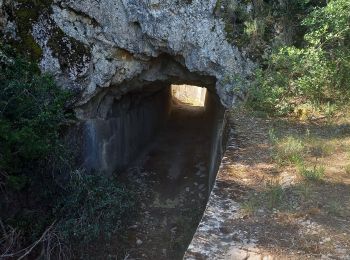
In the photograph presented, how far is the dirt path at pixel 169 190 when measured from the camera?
22.6 ft

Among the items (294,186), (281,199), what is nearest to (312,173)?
(294,186)

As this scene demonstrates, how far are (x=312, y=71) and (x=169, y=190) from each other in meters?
4.09

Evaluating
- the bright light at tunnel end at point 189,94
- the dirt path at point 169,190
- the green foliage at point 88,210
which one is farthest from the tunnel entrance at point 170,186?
the bright light at tunnel end at point 189,94

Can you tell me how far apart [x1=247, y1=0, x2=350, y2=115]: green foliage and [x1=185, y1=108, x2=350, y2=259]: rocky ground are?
954mm

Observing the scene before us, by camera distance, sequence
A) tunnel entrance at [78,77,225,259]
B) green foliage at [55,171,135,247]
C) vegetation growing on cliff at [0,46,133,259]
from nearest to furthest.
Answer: vegetation growing on cliff at [0,46,133,259]
green foliage at [55,171,135,247]
tunnel entrance at [78,77,225,259]

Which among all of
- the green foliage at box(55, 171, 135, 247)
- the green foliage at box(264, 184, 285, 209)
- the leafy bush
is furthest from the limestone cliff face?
the green foliage at box(264, 184, 285, 209)

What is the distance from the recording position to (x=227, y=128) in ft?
23.4

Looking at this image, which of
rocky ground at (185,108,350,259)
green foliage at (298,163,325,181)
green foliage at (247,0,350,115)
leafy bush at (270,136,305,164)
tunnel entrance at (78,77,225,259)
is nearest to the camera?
rocky ground at (185,108,350,259)

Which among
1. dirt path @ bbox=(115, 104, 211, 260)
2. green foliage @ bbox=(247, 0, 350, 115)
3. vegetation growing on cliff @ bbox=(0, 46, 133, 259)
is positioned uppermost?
green foliage @ bbox=(247, 0, 350, 115)

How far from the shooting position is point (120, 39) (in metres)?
7.70

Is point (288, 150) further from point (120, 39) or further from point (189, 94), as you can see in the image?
point (189, 94)

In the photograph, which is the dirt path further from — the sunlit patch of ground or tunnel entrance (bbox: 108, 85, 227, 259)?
the sunlit patch of ground

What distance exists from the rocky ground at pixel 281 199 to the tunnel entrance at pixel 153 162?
1879 mm

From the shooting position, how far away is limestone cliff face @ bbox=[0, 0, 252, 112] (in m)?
6.98
